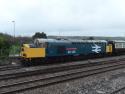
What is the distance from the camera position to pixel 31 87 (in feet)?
51.8

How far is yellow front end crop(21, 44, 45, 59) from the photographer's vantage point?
95.2ft

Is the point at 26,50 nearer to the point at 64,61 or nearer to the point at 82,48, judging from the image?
the point at 64,61

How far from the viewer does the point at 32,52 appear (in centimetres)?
2920

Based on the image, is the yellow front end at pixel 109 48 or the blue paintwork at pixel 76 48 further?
the yellow front end at pixel 109 48

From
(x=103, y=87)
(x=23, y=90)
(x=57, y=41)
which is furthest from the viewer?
(x=57, y=41)

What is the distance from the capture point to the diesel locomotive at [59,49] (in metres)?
29.4

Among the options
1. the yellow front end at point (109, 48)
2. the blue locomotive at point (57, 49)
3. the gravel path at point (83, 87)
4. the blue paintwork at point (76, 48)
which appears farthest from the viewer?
the yellow front end at point (109, 48)

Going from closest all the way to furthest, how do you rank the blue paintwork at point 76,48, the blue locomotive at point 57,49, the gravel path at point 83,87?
the gravel path at point 83,87 → the blue locomotive at point 57,49 → the blue paintwork at point 76,48

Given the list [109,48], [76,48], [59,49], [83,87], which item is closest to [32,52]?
[59,49]

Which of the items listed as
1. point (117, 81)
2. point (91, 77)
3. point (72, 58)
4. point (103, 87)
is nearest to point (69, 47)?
point (72, 58)

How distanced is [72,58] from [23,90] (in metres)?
20.3

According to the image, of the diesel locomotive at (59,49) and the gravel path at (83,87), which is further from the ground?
the diesel locomotive at (59,49)

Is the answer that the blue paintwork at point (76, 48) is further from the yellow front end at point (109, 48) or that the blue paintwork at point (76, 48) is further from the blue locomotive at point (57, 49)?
the yellow front end at point (109, 48)

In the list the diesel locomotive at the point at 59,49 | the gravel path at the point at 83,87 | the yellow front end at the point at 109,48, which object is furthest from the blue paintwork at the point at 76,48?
the gravel path at the point at 83,87
